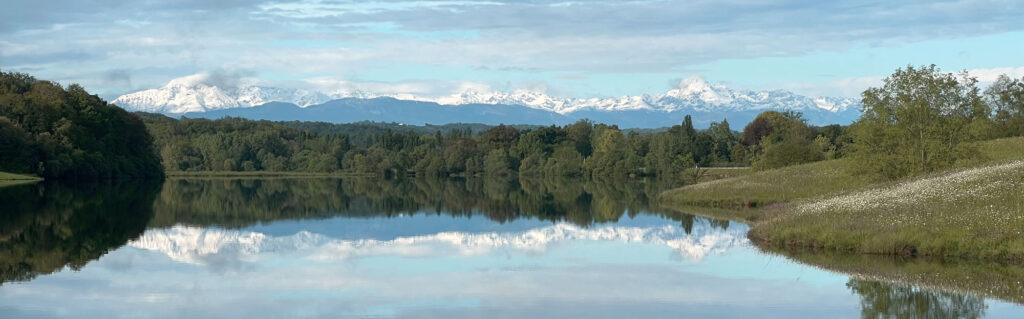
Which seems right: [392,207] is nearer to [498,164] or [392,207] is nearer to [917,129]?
[917,129]

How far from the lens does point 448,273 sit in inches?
1180

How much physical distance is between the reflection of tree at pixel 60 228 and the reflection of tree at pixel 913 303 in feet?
69.0

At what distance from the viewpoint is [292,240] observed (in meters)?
41.3

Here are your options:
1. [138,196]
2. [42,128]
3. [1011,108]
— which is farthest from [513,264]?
[42,128]

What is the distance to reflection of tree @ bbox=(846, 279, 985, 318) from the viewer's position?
2144 centimetres

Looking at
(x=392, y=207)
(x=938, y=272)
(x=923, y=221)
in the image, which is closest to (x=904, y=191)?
(x=923, y=221)

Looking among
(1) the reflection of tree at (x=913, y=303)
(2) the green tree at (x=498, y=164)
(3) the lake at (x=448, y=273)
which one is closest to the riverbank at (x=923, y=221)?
(3) the lake at (x=448, y=273)

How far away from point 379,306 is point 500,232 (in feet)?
82.2

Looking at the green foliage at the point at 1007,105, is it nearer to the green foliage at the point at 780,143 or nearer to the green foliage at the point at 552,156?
the green foliage at the point at 780,143

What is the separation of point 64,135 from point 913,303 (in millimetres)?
104307

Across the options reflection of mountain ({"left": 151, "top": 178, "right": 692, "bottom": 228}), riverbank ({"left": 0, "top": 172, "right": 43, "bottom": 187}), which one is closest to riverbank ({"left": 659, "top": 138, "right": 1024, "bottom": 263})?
reflection of mountain ({"left": 151, "top": 178, "right": 692, "bottom": 228})

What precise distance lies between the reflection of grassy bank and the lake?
6cm

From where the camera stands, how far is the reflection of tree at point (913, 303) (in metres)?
21.4

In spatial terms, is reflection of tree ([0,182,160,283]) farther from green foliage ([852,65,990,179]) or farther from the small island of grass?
green foliage ([852,65,990,179])
